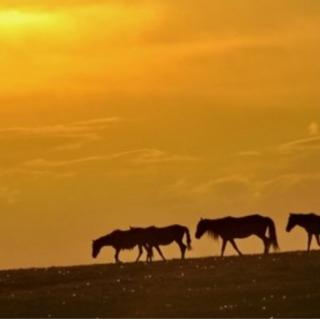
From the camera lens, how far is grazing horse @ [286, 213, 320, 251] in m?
85.1

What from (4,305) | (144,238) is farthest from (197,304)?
(144,238)

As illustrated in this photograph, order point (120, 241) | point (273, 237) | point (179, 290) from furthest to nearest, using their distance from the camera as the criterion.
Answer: point (120, 241) → point (273, 237) → point (179, 290)

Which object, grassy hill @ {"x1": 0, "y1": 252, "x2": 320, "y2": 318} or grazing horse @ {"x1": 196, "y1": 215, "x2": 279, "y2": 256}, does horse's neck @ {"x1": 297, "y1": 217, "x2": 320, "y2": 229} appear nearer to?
grazing horse @ {"x1": 196, "y1": 215, "x2": 279, "y2": 256}

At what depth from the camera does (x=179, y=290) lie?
60.2 m

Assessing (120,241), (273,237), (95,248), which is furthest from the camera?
(95,248)

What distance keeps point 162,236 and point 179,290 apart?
27.5 metres

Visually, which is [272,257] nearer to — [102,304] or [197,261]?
[197,261]

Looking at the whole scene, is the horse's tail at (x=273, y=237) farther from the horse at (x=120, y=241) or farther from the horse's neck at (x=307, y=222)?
the horse at (x=120, y=241)

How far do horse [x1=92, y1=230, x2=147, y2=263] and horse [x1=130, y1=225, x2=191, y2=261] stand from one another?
0.29 m

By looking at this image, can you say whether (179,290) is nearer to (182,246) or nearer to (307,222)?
(307,222)

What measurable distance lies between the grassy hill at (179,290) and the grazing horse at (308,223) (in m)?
12.2

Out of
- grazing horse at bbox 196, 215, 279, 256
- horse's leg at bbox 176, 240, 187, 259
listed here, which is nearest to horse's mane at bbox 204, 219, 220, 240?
grazing horse at bbox 196, 215, 279, 256

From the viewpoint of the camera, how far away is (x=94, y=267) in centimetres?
7606

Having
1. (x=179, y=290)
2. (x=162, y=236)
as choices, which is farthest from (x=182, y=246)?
(x=179, y=290)
